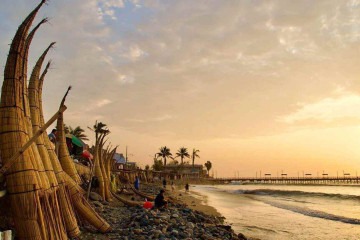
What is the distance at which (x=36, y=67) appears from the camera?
28.7ft

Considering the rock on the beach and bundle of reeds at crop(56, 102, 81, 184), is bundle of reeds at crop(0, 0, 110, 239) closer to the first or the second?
bundle of reeds at crop(56, 102, 81, 184)

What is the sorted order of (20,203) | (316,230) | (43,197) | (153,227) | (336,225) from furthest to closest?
(336,225) < (316,230) < (153,227) < (43,197) < (20,203)

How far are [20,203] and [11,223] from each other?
3.67 feet

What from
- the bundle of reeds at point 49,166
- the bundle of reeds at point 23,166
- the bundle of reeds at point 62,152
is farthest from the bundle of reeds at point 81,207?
the bundle of reeds at point 62,152

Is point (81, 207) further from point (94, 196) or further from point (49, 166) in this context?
point (94, 196)

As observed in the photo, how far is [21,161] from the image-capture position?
591cm

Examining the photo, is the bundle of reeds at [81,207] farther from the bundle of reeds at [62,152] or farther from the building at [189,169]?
the building at [189,169]

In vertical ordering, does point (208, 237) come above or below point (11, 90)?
below

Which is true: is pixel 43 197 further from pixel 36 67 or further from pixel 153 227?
pixel 153 227

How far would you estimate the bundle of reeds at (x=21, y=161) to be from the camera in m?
5.76

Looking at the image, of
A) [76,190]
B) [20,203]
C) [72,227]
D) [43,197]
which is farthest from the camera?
[76,190]

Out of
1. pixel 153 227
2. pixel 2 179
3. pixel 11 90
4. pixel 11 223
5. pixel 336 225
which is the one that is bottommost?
pixel 336 225

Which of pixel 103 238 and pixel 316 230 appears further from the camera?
pixel 316 230

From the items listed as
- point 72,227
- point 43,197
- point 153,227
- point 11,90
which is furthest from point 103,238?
point 11,90
